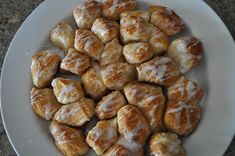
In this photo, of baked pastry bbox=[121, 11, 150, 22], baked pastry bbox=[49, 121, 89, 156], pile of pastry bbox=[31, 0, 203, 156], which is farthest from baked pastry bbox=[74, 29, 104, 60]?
baked pastry bbox=[49, 121, 89, 156]

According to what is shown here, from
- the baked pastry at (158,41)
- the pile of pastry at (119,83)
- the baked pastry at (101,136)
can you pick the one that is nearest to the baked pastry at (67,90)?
the pile of pastry at (119,83)

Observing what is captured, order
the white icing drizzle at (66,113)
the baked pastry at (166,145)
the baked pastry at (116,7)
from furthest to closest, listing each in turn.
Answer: the baked pastry at (116,7)
the white icing drizzle at (66,113)
the baked pastry at (166,145)

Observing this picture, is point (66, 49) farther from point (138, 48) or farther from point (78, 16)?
point (138, 48)

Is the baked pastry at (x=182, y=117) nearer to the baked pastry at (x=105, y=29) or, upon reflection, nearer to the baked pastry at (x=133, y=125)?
the baked pastry at (x=133, y=125)

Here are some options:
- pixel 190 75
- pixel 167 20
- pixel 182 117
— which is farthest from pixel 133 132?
pixel 167 20

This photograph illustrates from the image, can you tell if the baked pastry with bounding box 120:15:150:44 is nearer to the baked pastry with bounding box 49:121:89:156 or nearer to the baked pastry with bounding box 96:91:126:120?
the baked pastry with bounding box 96:91:126:120

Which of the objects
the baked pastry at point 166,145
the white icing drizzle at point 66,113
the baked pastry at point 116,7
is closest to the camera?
the baked pastry at point 166,145

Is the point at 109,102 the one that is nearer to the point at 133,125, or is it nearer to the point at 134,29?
the point at 133,125
